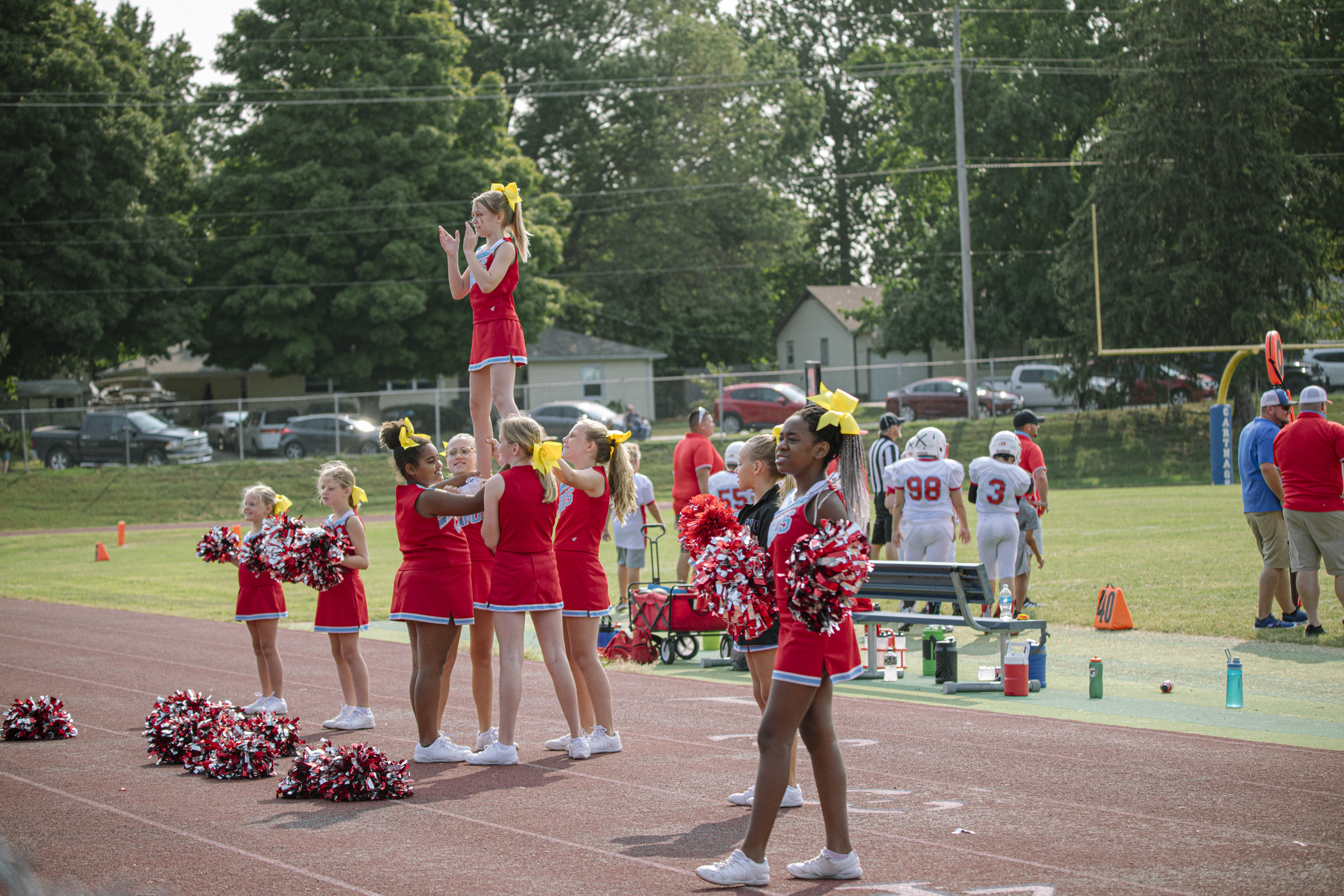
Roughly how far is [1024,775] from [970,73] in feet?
140

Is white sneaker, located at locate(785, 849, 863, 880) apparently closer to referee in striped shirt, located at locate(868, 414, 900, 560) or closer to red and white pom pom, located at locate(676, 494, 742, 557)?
red and white pom pom, located at locate(676, 494, 742, 557)

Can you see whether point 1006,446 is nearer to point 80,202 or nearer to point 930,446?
point 930,446

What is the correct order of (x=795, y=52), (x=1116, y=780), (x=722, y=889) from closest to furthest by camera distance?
(x=722, y=889) < (x=1116, y=780) < (x=795, y=52)

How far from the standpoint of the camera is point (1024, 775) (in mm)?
6977

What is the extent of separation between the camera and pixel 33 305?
128ft

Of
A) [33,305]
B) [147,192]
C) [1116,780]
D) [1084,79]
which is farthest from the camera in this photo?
[1084,79]

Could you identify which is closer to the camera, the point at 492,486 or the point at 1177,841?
the point at 1177,841

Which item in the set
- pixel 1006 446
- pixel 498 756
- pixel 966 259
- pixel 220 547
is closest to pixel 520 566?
pixel 498 756

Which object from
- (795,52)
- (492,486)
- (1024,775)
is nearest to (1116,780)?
(1024,775)

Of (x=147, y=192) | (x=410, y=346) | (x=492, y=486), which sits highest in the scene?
(x=147, y=192)

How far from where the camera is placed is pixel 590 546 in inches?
314

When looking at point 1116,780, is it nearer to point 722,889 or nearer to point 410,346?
point 722,889

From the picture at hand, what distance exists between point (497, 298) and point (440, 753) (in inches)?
115

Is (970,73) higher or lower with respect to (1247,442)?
higher
